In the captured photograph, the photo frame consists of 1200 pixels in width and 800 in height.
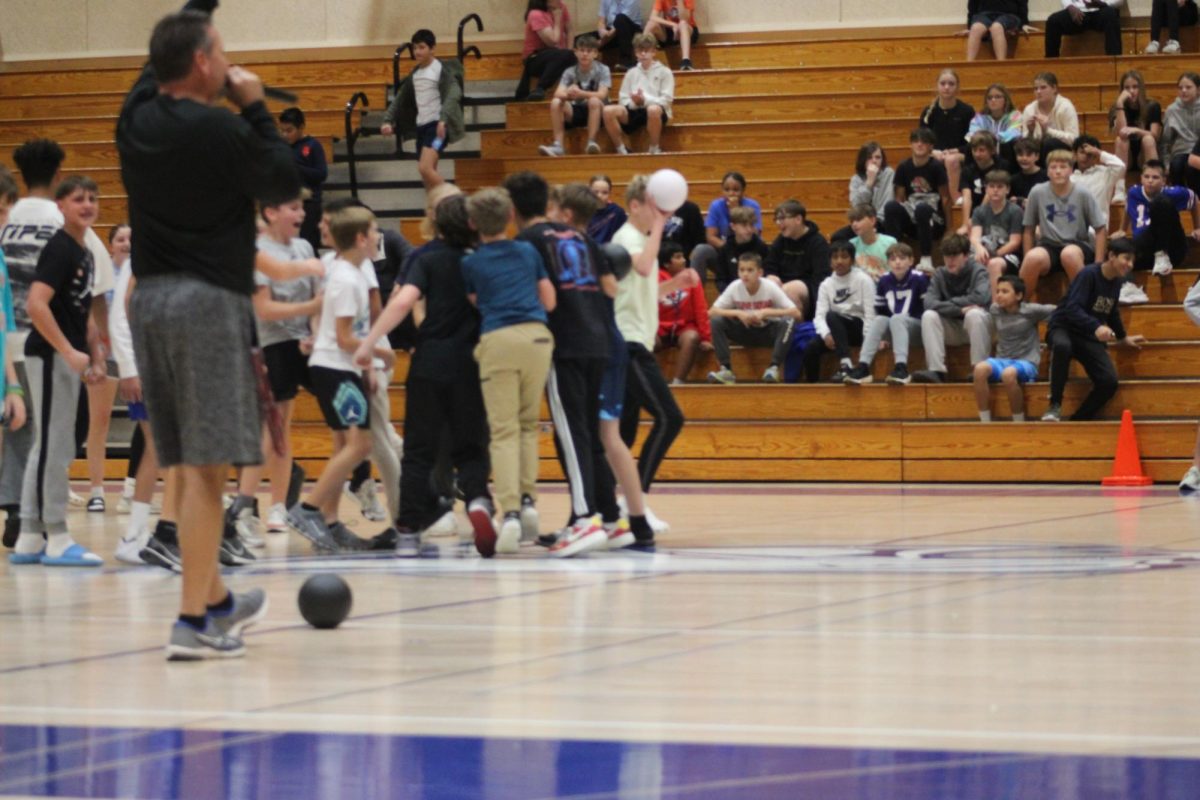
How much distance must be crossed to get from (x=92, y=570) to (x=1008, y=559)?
3948 millimetres

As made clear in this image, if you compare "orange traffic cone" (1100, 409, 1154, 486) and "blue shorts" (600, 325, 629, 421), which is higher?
"blue shorts" (600, 325, 629, 421)

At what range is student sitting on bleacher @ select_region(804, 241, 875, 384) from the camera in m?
14.6

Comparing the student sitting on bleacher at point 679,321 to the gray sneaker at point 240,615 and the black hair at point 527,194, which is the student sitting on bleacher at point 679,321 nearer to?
the black hair at point 527,194

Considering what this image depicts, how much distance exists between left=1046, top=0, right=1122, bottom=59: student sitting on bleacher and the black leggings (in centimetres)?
1047

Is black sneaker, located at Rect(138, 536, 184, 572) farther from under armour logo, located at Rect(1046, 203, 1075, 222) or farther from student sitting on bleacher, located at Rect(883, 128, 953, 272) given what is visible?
under armour logo, located at Rect(1046, 203, 1075, 222)

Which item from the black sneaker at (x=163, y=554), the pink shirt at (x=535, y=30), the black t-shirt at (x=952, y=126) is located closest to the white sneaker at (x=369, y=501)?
the black sneaker at (x=163, y=554)

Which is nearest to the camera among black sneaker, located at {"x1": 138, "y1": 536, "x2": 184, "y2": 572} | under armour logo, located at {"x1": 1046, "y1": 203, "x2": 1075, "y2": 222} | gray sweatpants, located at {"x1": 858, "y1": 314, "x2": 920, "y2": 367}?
black sneaker, located at {"x1": 138, "y1": 536, "x2": 184, "y2": 572}

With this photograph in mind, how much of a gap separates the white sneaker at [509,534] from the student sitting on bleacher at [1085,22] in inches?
455

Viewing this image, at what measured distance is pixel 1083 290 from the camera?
45.9 feet

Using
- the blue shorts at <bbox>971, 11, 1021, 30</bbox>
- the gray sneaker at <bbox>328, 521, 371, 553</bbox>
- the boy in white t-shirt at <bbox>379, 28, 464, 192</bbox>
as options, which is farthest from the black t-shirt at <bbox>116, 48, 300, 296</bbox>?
the blue shorts at <bbox>971, 11, 1021, 30</bbox>

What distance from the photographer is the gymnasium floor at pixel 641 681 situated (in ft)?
12.3

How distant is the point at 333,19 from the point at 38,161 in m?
14.1

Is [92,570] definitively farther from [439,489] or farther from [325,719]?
[325,719]

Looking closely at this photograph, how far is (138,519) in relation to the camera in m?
8.38
